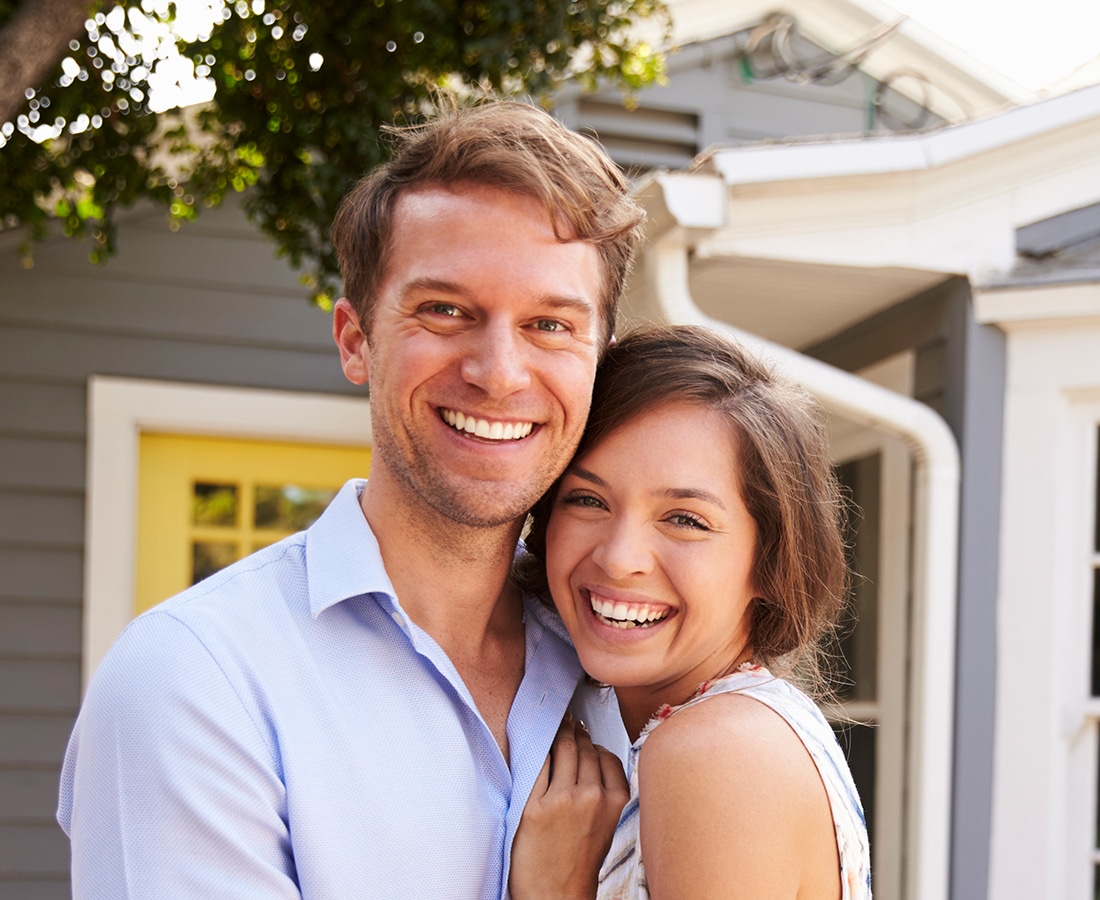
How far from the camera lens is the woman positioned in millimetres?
1471

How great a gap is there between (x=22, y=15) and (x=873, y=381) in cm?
289

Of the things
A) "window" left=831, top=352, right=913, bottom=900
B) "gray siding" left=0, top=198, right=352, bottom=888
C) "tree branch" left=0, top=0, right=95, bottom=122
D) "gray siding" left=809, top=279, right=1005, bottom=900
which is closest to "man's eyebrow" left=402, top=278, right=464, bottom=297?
"tree branch" left=0, top=0, right=95, bottom=122

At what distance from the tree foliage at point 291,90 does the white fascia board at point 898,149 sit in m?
1.03

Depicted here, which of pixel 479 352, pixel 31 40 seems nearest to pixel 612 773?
pixel 479 352

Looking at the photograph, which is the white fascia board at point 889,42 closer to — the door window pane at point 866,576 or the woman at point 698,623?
the door window pane at point 866,576

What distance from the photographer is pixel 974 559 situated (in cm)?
350

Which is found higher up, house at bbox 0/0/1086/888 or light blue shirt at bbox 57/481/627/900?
house at bbox 0/0/1086/888

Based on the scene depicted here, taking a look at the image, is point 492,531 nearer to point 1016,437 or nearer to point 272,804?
point 272,804

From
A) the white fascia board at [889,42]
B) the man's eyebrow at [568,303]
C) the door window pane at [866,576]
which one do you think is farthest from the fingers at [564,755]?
the white fascia board at [889,42]

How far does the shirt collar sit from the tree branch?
1983 millimetres

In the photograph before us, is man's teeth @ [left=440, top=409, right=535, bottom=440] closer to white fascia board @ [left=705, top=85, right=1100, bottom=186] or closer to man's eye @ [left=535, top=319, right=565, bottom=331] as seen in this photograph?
man's eye @ [left=535, top=319, right=565, bottom=331]

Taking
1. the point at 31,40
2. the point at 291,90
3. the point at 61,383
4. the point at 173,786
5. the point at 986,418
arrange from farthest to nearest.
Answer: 1. the point at 61,383
2. the point at 291,90
3. the point at 986,418
4. the point at 31,40
5. the point at 173,786

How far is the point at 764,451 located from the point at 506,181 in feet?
1.77

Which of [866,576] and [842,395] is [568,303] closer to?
[842,395]
